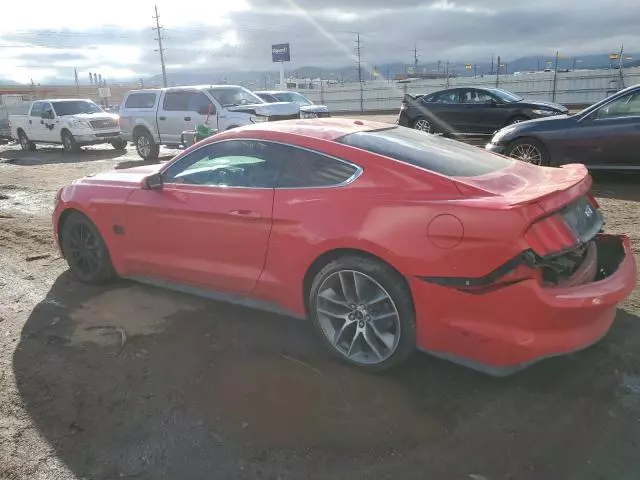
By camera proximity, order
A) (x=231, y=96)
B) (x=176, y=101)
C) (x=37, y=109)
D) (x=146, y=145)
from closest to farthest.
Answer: (x=231, y=96) → (x=176, y=101) → (x=146, y=145) → (x=37, y=109)

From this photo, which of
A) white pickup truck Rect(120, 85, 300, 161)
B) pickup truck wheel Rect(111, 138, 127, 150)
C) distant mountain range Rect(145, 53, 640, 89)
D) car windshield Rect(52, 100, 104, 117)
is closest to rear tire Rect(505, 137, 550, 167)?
white pickup truck Rect(120, 85, 300, 161)

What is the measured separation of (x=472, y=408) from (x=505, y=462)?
1.40 ft

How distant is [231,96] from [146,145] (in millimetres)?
2981

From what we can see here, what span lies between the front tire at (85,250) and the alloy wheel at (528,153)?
6.47 metres

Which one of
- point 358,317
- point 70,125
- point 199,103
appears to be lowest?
point 358,317

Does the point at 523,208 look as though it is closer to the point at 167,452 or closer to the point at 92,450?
the point at 167,452

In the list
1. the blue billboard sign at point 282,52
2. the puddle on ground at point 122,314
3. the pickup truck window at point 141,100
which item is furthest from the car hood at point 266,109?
the blue billboard sign at point 282,52

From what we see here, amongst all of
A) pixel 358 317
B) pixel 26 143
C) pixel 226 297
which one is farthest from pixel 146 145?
pixel 358 317

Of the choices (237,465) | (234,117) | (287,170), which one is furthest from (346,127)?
(234,117)

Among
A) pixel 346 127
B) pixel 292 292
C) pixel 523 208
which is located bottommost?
pixel 292 292

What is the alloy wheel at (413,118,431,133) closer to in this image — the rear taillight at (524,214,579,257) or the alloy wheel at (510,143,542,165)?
the alloy wheel at (510,143,542,165)

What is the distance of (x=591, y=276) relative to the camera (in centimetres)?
313

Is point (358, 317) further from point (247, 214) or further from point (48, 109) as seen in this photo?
point (48, 109)

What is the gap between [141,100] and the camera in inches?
578
